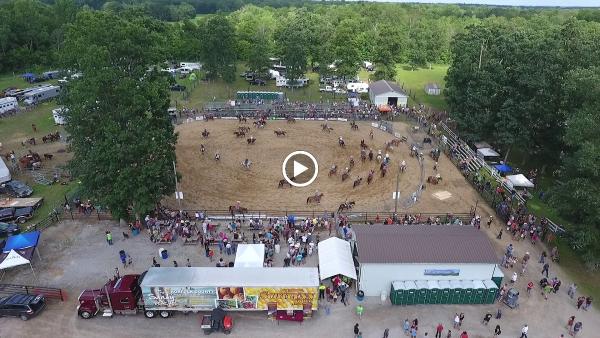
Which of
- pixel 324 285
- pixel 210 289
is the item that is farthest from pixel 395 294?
pixel 210 289

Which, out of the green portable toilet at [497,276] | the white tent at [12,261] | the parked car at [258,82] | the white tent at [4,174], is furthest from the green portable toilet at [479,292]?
the parked car at [258,82]

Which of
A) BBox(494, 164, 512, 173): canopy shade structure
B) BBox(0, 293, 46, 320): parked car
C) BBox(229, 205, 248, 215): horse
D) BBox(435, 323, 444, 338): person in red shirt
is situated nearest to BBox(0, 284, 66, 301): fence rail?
BBox(0, 293, 46, 320): parked car

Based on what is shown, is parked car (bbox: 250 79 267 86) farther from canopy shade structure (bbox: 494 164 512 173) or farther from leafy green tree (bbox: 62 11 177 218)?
canopy shade structure (bbox: 494 164 512 173)

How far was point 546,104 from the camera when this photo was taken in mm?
38969

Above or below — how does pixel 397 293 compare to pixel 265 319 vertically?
above

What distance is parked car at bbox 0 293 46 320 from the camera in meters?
22.8

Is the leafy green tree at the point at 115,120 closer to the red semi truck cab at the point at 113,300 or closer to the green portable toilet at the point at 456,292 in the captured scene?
the red semi truck cab at the point at 113,300

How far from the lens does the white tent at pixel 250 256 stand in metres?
26.0

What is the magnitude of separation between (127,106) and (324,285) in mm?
18371

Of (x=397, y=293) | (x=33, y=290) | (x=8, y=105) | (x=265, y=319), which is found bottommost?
(x=265, y=319)

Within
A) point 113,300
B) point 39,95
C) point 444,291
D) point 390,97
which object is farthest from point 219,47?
point 444,291

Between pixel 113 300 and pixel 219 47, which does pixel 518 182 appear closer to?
pixel 113 300

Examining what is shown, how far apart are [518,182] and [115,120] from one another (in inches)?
1342

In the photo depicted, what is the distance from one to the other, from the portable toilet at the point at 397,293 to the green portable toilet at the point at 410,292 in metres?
0.23
